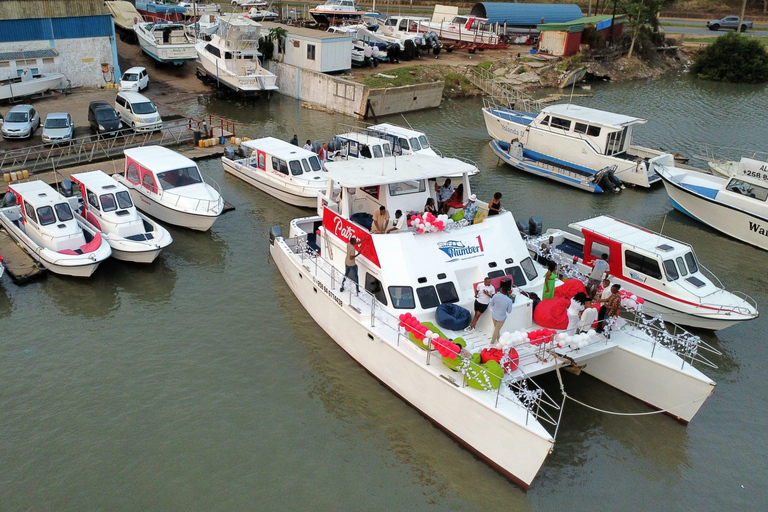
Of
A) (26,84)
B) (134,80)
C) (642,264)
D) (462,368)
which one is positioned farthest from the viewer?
(134,80)

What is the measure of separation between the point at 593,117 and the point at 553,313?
16.5 metres

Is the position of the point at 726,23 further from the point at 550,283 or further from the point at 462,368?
the point at 462,368

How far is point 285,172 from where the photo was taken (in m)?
22.5

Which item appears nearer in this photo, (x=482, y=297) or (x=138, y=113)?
(x=482, y=297)

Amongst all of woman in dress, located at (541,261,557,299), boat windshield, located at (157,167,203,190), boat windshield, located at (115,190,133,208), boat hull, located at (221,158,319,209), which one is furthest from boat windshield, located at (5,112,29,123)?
woman in dress, located at (541,261,557,299)

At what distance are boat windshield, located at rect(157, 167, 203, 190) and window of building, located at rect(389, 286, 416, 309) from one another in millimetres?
10152

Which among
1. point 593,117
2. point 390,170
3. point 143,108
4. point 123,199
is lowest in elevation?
point 123,199

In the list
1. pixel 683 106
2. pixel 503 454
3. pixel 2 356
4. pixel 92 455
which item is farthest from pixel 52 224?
pixel 683 106

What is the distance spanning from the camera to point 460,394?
11180 mm

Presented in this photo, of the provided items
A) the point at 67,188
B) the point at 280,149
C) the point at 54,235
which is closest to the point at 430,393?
the point at 54,235

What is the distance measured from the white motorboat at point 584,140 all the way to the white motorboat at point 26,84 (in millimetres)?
23314

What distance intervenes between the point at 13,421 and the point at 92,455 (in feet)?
6.61

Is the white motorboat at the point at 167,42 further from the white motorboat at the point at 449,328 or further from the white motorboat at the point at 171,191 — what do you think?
the white motorboat at the point at 449,328

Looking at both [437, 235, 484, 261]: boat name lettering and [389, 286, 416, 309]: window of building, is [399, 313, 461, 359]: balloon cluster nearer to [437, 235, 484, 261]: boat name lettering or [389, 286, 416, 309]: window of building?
[389, 286, 416, 309]: window of building
